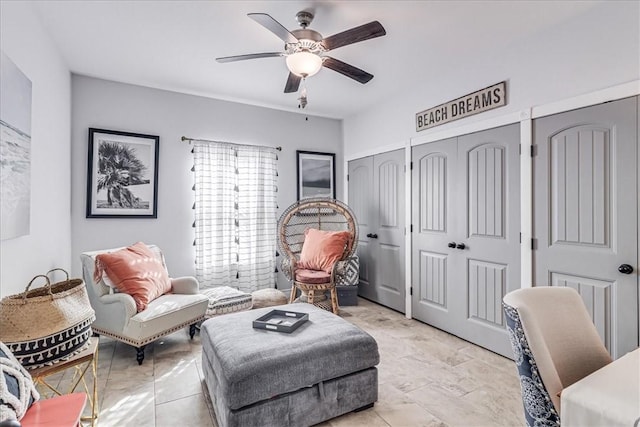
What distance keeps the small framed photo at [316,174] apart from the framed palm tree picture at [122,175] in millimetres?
1802

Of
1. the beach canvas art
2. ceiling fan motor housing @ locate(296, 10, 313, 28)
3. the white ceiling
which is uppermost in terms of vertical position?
the white ceiling

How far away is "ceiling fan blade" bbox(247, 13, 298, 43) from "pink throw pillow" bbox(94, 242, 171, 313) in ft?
6.93

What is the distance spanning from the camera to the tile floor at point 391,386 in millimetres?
1894

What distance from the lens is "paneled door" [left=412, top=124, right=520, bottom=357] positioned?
2.68m

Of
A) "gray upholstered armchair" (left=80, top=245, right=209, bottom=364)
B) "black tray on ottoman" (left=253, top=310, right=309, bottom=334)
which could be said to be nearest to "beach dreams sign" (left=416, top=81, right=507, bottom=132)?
"black tray on ottoman" (left=253, top=310, right=309, bottom=334)

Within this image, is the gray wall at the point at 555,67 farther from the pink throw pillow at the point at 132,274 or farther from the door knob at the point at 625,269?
the pink throw pillow at the point at 132,274

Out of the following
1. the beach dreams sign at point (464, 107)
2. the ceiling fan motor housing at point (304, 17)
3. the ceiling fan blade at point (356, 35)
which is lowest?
the beach dreams sign at point (464, 107)

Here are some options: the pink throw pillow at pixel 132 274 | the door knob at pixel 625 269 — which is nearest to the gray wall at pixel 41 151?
the pink throw pillow at pixel 132 274

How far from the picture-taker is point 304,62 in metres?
2.15

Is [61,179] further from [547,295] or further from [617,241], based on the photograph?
[617,241]

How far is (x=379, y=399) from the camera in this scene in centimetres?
209

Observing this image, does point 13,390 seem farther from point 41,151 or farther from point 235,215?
point 235,215

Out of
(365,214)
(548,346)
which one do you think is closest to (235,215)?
(365,214)

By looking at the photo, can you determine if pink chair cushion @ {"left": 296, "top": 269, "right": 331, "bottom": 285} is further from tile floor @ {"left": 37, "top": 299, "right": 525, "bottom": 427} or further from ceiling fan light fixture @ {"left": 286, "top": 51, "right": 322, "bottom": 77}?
ceiling fan light fixture @ {"left": 286, "top": 51, "right": 322, "bottom": 77}
